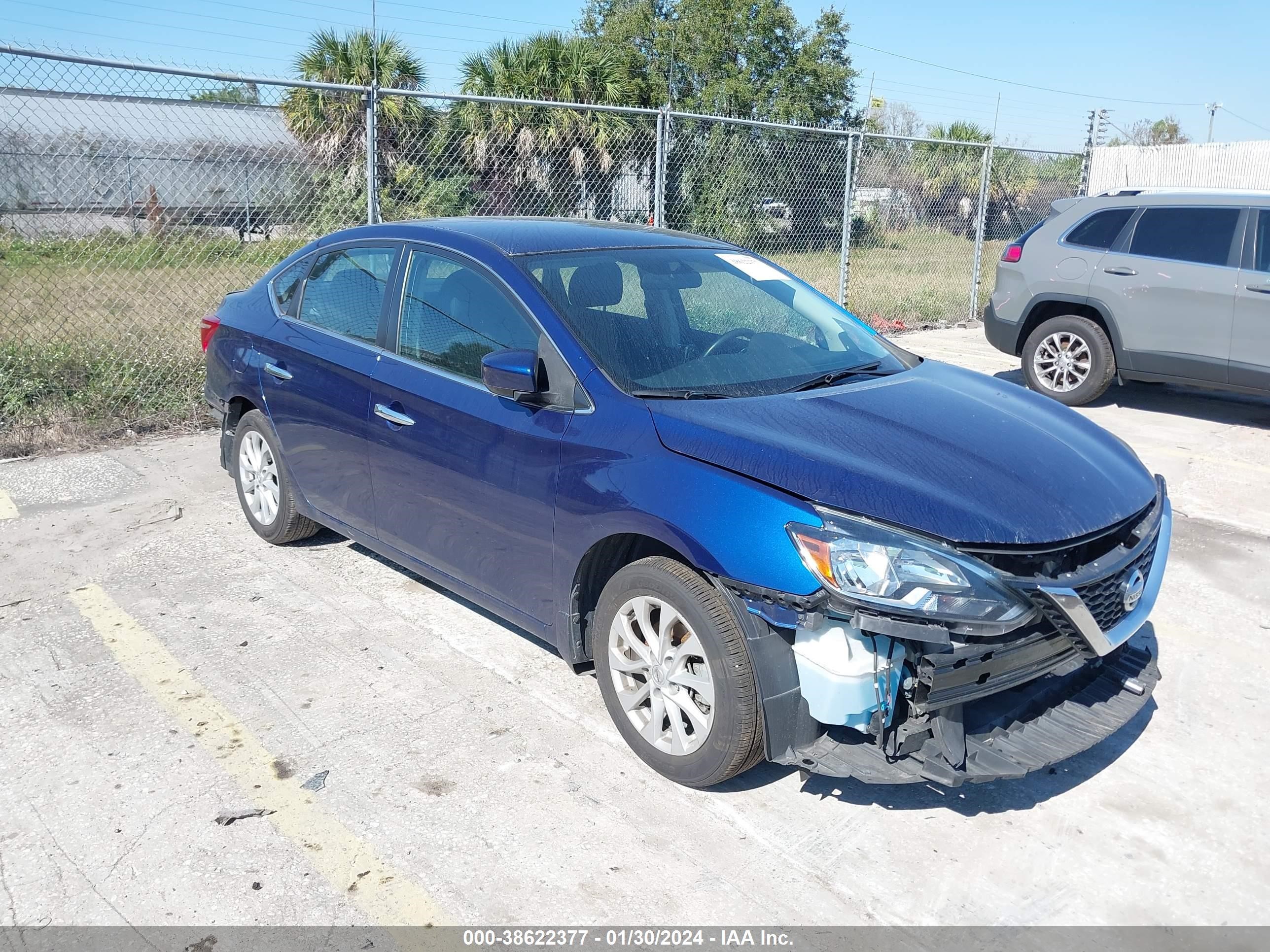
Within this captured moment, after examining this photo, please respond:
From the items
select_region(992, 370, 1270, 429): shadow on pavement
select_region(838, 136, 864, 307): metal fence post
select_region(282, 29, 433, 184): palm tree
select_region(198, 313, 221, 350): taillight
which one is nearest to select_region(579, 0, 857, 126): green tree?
select_region(282, 29, 433, 184): palm tree

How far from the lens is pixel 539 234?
163 inches

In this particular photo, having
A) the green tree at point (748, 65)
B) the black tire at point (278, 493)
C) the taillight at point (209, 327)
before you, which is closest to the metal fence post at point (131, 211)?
the taillight at point (209, 327)

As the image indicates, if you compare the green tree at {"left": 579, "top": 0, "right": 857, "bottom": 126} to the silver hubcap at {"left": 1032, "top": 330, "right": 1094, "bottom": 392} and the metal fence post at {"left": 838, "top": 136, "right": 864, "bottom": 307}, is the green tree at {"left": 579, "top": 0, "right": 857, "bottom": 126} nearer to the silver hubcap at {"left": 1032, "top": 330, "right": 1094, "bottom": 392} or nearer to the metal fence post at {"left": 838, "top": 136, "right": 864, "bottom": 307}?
the metal fence post at {"left": 838, "top": 136, "right": 864, "bottom": 307}

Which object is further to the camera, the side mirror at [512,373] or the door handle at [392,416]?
the door handle at [392,416]

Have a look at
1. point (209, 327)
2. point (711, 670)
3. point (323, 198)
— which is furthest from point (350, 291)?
point (323, 198)

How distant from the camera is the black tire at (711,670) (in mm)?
2906

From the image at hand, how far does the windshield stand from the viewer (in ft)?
11.7

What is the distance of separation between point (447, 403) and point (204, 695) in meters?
1.39

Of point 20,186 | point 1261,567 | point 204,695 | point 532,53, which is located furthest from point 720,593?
point 532,53

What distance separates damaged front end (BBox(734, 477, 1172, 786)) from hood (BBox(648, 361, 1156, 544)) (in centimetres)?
8

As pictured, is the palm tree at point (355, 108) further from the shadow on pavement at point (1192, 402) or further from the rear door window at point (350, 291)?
the shadow on pavement at point (1192, 402)

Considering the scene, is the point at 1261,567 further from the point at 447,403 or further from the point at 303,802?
the point at 303,802

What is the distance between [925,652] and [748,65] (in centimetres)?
3090

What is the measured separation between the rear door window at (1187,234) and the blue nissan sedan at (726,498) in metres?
4.83
